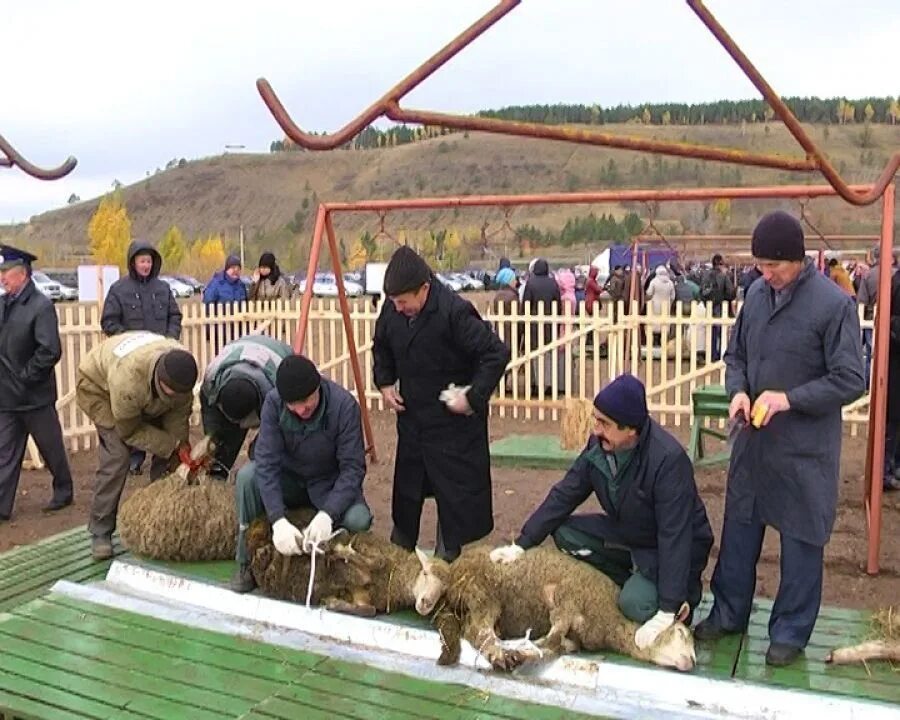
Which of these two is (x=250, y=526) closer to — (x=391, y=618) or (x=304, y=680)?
(x=391, y=618)

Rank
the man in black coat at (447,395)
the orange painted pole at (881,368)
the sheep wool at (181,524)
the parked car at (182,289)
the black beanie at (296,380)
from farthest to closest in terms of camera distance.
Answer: the parked car at (182,289)
the orange painted pole at (881,368)
the sheep wool at (181,524)
the man in black coat at (447,395)
the black beanie at (296,380)

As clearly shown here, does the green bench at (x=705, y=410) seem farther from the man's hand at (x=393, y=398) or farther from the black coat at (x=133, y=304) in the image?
the black coat at (x=133, y=304)

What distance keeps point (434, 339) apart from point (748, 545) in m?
1.83

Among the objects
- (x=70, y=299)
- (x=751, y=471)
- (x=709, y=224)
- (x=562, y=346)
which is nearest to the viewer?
(x=751, y=471)

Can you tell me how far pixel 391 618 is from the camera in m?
4.28

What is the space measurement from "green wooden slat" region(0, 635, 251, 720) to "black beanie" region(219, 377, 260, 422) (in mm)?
1610

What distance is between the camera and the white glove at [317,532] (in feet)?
14.3

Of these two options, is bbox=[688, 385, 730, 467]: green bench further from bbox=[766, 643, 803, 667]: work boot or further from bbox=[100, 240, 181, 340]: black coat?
bbox=[100, 240, 181, 340]: black coat

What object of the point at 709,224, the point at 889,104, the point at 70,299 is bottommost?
the point at 70,299

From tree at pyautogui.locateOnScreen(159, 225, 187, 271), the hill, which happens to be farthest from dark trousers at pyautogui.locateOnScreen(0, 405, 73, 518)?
tree at pyautogui.locateOnScreen(159, 225, 187, 271)

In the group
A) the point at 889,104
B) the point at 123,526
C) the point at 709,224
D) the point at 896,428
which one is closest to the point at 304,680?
the point at 123,526

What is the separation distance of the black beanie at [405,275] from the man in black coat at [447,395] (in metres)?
0.02

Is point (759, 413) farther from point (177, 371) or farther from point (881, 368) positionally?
point (177, 371)

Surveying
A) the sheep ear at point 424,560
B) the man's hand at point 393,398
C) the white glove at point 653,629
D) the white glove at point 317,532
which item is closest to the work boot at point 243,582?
the white glove at point 317,532
